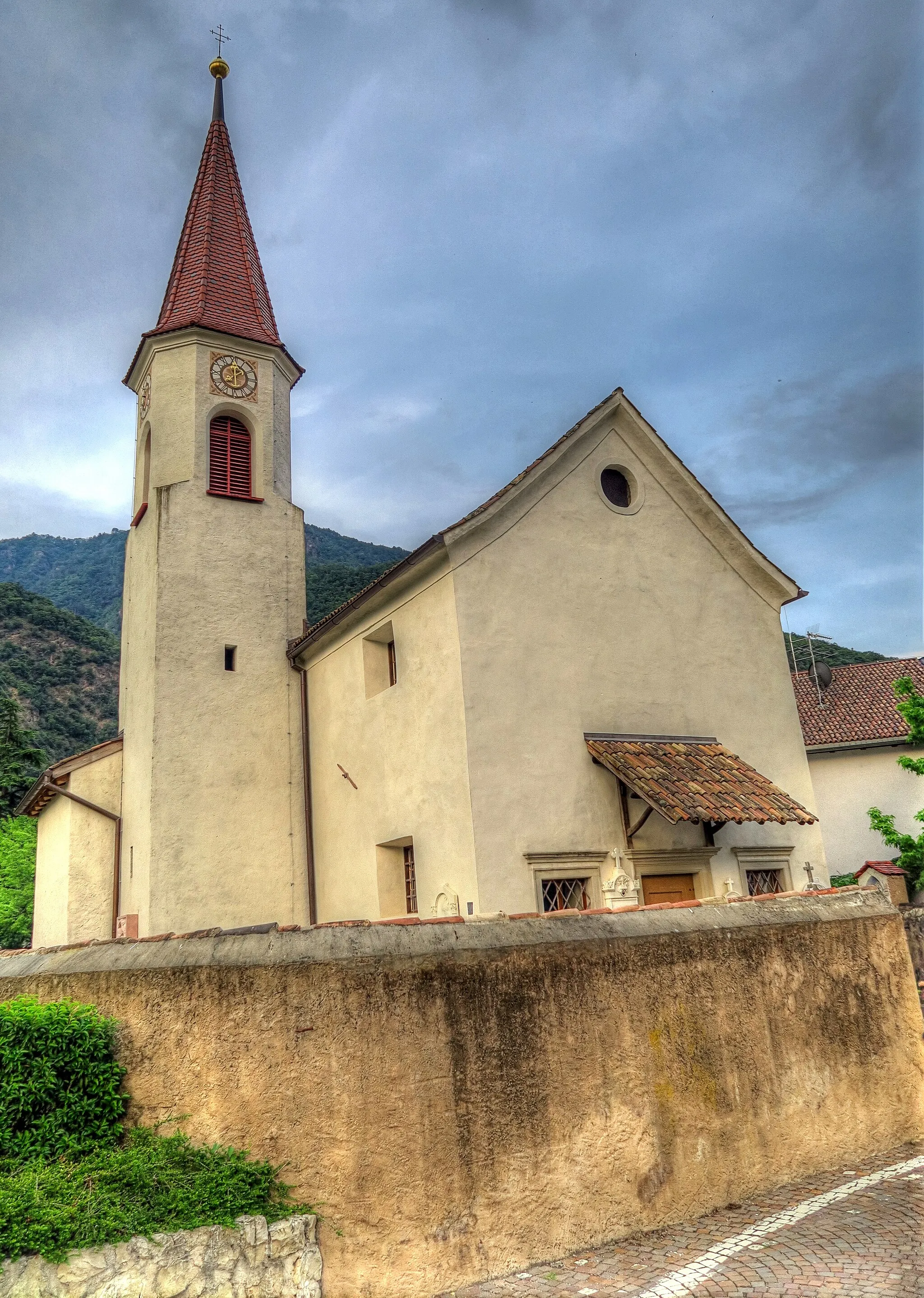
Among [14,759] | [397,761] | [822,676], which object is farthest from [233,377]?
[14,759]

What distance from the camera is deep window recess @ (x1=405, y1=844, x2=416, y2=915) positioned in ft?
40.4

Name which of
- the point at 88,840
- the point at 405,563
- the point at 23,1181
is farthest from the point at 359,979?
the point at 88,840

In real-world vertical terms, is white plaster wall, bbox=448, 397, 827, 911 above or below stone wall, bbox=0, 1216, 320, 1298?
above

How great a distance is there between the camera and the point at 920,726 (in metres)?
19.4

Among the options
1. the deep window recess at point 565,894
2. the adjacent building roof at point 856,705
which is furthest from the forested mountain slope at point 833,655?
the deep window recess at point 565,894

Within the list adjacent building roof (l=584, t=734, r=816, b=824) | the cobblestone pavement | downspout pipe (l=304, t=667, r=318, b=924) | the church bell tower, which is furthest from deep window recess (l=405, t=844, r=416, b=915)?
the cobblestone pavement

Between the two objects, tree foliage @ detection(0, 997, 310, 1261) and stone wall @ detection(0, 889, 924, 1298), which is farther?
stone wall @ detection(0, 889, 924, 1298)

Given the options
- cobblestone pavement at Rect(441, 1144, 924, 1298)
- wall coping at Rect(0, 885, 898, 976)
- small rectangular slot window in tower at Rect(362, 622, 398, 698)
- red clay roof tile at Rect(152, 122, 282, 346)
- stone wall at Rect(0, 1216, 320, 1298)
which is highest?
red clay roof tile at Rect(152, 122, 282, 346)

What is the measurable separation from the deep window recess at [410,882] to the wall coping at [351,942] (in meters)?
5.64

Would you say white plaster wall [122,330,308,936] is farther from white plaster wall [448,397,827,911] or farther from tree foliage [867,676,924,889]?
tree foliage [867,676,924,889]

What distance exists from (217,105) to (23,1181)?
23.0m

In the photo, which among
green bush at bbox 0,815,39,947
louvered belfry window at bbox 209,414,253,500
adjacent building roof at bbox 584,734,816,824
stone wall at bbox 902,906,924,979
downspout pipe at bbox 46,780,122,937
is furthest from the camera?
green bush at bbox 0,815,39,947

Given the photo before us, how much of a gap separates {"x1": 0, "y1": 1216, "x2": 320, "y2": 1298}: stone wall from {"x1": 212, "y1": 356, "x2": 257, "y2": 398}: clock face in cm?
1468

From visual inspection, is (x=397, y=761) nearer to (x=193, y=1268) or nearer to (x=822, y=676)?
(x=193, y=1268)
